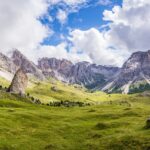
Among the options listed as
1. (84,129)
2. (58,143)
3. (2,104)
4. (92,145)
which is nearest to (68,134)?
(84,129)

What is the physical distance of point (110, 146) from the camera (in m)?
56.4

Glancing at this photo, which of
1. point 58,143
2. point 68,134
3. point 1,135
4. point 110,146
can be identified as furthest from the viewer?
point 68,134

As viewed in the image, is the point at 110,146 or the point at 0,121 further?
the point at 0,121

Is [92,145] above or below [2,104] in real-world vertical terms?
below

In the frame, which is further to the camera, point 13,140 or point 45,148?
point 13,140

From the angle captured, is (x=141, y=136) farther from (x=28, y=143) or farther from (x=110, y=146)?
(x=28, y=143)

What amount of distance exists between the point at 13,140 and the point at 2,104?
350 feet

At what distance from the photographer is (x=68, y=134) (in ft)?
256

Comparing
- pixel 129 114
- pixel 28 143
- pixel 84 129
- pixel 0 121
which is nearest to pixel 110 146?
pixel 28 143

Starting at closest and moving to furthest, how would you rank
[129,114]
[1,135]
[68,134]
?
[1,135], [68,134], [129,114]

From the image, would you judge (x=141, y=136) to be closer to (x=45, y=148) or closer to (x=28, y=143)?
(x=45, y=148)

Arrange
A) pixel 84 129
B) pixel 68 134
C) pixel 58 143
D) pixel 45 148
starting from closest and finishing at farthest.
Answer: pixel 45 148 → pixel 58 143 → pixel 68 134 → pixel 84 129

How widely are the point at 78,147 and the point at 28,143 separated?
10.1 m

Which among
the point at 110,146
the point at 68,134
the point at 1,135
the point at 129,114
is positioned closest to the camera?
the point at 110,146
